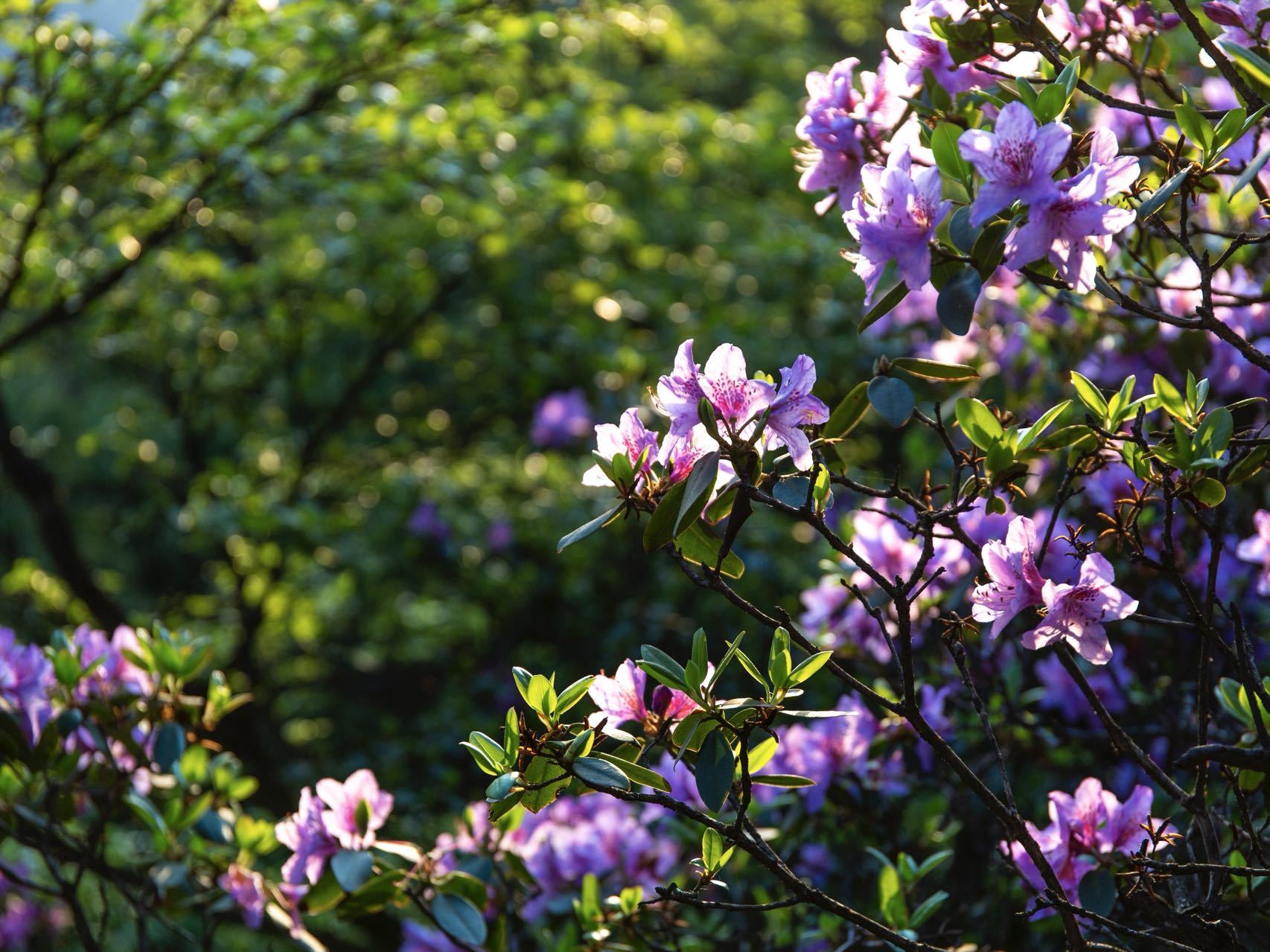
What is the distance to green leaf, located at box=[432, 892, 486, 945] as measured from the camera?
1568 mm

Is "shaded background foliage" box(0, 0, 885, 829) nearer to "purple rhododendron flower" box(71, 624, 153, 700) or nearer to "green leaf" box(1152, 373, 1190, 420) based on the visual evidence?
"purple rhododendron flower" box(71, 624, 153, 700)

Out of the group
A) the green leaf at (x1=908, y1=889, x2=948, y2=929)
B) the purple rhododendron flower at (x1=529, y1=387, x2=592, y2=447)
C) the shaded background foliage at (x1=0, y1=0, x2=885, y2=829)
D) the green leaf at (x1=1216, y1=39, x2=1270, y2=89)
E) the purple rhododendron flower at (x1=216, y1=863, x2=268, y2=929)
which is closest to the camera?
the green leaf at (x1=1216, y1=39, x2=1270, y2=89)

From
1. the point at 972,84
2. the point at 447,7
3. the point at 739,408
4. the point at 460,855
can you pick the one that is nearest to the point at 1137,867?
the point at 739,408

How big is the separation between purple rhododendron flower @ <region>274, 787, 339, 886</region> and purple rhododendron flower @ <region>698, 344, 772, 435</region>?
2.84 feet

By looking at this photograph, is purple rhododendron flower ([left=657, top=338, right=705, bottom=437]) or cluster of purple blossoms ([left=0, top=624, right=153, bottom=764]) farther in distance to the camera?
cluster of purple blossoms ([left=0, top=624, right=153, bottom=764])

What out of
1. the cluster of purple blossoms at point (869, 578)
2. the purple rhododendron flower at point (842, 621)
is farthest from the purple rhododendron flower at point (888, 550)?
the purple rhododendron flower at point (842, 621)

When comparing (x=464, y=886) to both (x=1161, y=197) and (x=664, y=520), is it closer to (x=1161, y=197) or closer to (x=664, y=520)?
(x=664, y=520)

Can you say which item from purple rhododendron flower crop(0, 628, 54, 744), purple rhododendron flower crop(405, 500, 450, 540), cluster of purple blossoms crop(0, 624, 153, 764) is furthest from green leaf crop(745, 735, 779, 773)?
purple rhododendron flower crop(405, 500, 450, 540)

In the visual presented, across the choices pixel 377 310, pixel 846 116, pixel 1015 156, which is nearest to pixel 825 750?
pixel 846 116

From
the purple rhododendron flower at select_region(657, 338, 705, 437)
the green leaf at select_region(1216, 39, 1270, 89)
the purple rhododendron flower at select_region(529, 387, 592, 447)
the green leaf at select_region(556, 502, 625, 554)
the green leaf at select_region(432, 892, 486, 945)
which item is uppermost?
the green leaf at select_region(1216, 39, 1270, 89)

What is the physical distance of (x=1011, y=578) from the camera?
118 cm

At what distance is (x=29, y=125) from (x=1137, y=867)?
3.44 meters

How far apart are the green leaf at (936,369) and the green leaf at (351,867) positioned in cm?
94

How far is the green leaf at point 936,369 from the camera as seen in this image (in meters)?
1.18
